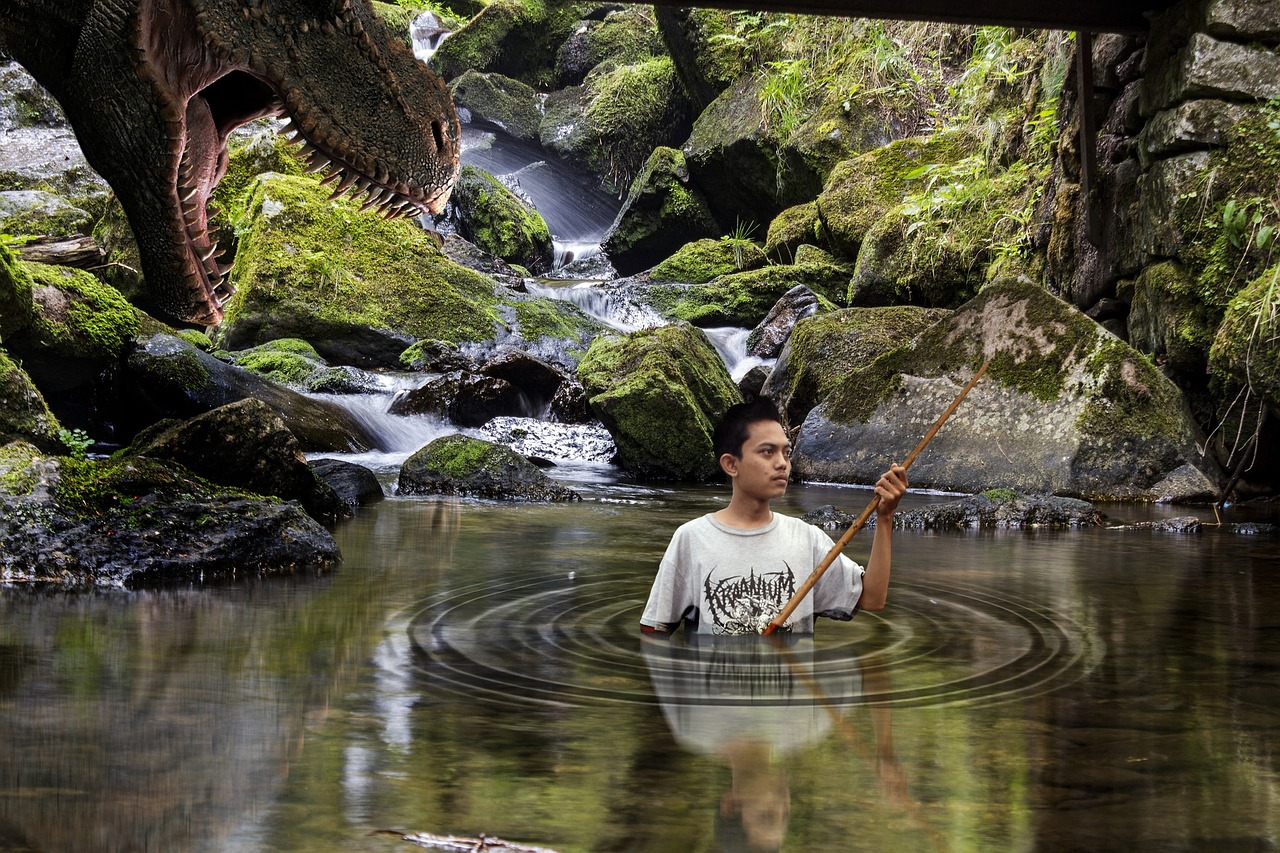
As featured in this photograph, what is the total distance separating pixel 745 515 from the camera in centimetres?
348

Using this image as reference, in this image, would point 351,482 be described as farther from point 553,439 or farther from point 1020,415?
point 1020,415

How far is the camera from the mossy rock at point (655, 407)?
10062mm

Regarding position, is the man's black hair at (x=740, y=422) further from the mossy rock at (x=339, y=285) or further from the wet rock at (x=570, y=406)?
the mossy rock at (x=339, y=285)

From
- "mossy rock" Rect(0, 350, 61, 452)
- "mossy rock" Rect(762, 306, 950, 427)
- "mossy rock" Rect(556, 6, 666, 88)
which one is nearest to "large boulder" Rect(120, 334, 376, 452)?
"mossy rock" Rect(0, 350, 61, 452)

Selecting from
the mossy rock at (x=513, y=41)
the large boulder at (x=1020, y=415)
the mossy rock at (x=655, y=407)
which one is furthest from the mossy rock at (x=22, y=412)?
the mossy rock at (x=513, y=41)

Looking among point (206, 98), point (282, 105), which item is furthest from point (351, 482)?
point (282, 105)

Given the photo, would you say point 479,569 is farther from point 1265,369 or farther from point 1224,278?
point 1224,278

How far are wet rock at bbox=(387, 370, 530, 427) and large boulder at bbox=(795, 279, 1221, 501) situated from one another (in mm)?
3365

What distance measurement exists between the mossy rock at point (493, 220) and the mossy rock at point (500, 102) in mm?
6359

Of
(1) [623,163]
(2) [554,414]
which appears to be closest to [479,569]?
(2) [554,414]

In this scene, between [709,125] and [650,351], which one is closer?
[650,351]

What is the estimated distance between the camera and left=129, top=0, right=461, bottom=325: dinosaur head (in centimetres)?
414

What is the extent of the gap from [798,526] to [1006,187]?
8.99 metres

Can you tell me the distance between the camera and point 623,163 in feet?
82.7
